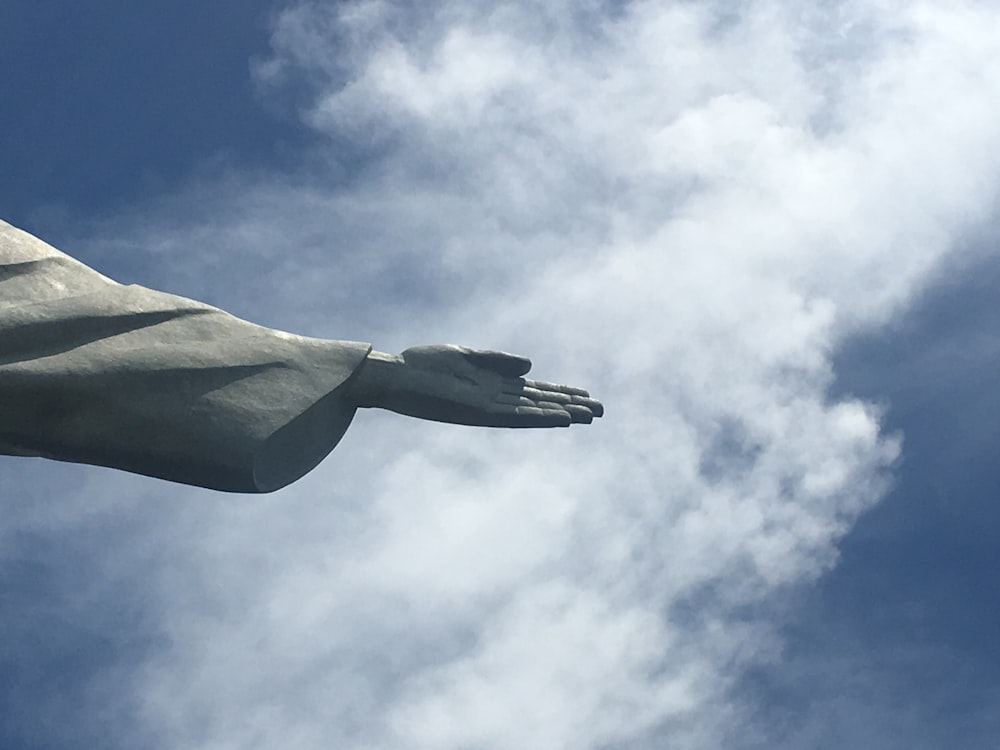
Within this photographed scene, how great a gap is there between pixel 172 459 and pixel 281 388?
846 mm

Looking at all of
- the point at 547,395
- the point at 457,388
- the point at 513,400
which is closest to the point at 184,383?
the point at 457,388

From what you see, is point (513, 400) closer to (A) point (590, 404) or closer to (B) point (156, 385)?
(A) point (590, 404)

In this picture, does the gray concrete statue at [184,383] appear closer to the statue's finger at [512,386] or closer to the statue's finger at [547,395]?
the statue's finger at [512,386]

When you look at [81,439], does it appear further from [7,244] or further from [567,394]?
[567,394]

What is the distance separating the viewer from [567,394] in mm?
11078

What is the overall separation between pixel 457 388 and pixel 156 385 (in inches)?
80.7

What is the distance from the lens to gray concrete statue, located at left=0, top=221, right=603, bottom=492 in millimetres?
9688

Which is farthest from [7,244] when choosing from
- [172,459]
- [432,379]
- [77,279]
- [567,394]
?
[567,394]

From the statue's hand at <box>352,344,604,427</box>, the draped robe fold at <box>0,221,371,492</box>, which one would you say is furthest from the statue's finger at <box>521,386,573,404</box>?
the draped robe fold at <box>0,221,371,492</box>

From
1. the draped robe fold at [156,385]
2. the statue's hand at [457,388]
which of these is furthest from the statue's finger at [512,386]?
the draped robe fold at [156,385]

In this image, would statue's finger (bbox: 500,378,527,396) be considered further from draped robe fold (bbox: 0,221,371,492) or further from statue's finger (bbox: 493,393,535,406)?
draped robe fold (bbox: 0,221,371,492)

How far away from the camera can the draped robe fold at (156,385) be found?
31.8ft

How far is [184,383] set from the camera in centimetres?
985

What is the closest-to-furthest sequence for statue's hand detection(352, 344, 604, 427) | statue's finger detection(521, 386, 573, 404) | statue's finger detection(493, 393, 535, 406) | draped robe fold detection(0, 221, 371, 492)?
draped robe fold detection(0, 221, 371, 492) → statue's hand detection(352, 344, 604, 427) → statue's finger detection(493, 393, 535, 406) → statue's finger detection(521, 386, 573, 404)
